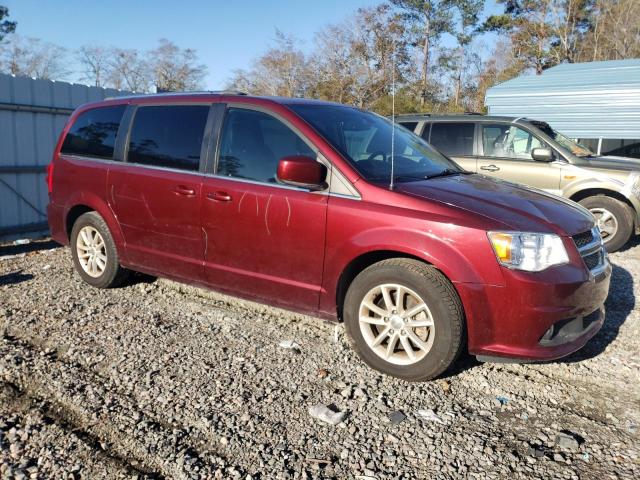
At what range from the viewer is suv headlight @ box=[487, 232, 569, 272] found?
10.2 ft

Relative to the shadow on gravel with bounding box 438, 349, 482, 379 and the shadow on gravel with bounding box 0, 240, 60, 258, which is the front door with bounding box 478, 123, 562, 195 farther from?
the shadow on gravel with bounding box 0, 240, 60, 258

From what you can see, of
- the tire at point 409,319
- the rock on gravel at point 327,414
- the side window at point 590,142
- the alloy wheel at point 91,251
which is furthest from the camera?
the side window at point 590,142

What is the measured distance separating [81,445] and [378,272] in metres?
1.95

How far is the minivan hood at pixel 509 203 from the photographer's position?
3262 mm

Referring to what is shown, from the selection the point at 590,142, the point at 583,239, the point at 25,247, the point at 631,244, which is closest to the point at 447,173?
the point at 583,239

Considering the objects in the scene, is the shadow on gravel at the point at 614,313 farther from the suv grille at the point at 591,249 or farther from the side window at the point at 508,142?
the side window at the point at 508,142

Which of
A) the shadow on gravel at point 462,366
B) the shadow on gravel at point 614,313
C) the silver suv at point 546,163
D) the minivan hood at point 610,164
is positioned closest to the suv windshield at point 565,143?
the silver suv at point 546,163

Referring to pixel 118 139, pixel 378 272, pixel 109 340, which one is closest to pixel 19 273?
pixel 118 139

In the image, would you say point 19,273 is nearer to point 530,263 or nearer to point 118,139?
point 118,139

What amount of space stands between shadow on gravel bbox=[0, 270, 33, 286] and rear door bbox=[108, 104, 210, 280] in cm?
169

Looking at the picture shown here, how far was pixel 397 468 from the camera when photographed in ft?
8.39

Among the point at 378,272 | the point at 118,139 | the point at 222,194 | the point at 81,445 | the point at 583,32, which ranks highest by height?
the point at 583,32

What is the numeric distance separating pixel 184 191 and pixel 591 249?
305 cm

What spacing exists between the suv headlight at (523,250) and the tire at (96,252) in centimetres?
356
